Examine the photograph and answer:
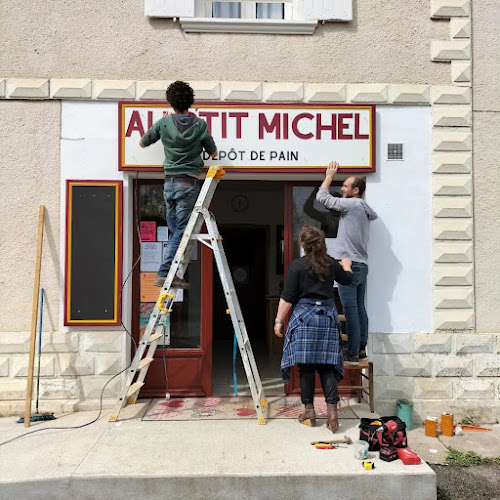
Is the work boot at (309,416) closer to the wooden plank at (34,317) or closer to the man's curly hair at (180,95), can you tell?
the wooden plank at (34,317)

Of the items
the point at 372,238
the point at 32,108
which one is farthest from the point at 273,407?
the point at 32,108

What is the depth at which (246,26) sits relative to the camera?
488cm

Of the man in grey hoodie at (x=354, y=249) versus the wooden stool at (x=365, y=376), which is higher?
the man in grey hoodie at (x=354, y=249)

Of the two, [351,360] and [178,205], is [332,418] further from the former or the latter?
[178,205]

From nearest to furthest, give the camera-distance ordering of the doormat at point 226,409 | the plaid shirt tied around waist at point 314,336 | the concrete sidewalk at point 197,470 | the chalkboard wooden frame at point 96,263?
the concrete sidewalk at point 197,470, the plaid shirt tied around waist at point 314,336, the doormat at point 226,409, the chalkboard wooden frame at point 96,263

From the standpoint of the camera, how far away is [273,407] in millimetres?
4629

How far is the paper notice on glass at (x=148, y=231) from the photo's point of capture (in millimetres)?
5086

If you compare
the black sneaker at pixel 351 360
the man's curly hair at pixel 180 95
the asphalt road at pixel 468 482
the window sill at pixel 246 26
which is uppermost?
the window sill at pixel 246 26

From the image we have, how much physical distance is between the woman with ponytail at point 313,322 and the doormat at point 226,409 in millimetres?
611

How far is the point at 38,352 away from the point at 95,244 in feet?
4.07

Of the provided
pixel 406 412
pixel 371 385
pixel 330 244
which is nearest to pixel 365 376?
pixel 371 385

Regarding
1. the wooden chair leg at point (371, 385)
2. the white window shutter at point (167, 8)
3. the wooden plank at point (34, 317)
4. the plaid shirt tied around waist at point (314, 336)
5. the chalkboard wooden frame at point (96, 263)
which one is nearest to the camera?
the plaid shirt tied around waist at point (314, 336)

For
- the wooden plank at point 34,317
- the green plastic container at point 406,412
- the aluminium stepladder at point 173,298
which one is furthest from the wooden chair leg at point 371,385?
the wooden plank at point 34,317

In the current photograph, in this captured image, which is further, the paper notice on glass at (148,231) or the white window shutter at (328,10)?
the paper notice on glass at (148,231)
